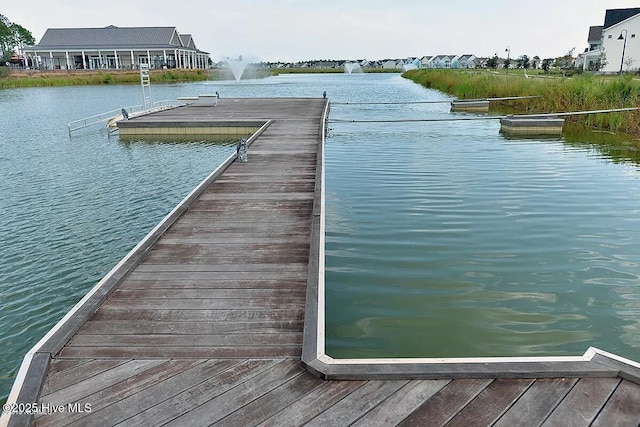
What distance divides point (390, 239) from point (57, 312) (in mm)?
3997

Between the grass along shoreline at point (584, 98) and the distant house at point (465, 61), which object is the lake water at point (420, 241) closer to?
the grass along shoreline at point (584, 98)

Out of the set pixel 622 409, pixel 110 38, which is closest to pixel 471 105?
pixel 622 409

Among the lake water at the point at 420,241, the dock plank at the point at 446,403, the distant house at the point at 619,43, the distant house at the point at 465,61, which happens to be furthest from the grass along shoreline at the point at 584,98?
the distant house at the point at 465,61

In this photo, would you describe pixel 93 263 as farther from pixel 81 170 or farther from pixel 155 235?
pixel 81 170

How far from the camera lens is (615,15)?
156ft

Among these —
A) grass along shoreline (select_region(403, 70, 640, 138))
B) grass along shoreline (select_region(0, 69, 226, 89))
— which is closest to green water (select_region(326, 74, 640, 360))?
grass along shoreline (select_region(403, 70, 640, 138))

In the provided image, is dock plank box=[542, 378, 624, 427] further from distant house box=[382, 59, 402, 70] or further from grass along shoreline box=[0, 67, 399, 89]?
distant house box=[382, 59, 402, 70]

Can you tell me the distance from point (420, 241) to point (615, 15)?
5510cm

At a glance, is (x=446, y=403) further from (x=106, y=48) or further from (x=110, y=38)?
(x=110, y=38)

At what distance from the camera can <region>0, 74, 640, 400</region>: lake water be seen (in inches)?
164

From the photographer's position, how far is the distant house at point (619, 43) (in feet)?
132

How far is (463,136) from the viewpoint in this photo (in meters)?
14.5

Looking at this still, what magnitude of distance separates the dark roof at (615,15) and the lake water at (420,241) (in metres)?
45.1

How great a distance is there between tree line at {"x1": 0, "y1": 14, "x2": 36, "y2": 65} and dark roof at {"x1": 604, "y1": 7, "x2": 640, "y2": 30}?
92.9 metres
